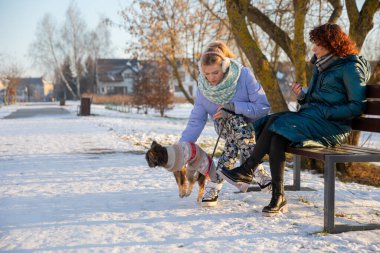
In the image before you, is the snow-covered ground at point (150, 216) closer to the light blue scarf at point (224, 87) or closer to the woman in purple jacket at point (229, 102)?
the woman in purple jacket at point (229, 102)

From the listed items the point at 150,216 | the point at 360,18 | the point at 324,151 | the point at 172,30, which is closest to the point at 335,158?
the point at 324,151

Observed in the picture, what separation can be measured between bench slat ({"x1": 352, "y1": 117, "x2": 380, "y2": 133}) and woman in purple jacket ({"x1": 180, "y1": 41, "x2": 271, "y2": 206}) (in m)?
0.79

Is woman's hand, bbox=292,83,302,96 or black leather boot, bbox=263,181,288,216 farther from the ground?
woman's hand, bbox=292,83,302,96

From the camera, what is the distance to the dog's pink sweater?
374 cm

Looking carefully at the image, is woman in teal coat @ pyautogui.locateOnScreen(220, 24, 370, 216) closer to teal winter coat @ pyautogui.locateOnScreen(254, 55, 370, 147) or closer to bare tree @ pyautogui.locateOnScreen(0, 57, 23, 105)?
teal winter coat @ pyautogui.locateOnScreen(254, 55, 370, 147)

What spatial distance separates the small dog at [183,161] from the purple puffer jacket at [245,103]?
0.28 metres

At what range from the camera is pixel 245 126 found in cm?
399

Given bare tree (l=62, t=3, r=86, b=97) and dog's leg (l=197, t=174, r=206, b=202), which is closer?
dog's leg (l=197, t=174, r=206, b=202)

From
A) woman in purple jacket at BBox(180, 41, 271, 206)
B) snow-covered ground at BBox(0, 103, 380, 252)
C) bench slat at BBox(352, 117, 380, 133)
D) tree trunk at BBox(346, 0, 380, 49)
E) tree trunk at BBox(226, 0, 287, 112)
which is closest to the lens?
snow-covered ground at BBox(0, 103, 380, 252)

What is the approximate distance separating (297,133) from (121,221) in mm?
1600

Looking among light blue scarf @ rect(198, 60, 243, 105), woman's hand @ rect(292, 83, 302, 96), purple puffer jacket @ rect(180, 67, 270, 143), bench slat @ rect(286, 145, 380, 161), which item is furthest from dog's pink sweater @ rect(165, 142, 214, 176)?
woman's hand @ rect(292, 83, 302, 96)

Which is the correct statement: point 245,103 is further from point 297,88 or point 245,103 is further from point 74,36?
point 74,36

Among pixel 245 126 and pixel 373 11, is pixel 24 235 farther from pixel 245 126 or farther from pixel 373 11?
pixel 373 11

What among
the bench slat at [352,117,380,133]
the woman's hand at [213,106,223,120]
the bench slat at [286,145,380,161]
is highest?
the woman's hand at [213,106,223,120]
